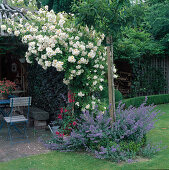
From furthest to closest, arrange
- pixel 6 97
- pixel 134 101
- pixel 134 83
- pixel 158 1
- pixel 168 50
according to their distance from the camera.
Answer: pixel 158 1 → pixel 168 50 → pixel 134 83 → pixel 134 101 → pixel 6 97

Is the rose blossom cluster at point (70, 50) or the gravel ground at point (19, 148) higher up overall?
the rose blossom cluster at point (70, 50)

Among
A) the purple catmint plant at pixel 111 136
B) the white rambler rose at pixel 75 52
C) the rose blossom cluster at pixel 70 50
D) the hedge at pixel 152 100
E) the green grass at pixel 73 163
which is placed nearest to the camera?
the green grass at pixel 73 163

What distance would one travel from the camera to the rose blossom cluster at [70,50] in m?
4.50

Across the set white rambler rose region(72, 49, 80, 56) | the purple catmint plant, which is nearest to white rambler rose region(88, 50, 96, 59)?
white rambler rose region(72, 49, 80, 56)

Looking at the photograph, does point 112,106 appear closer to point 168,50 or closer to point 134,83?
point 134,83

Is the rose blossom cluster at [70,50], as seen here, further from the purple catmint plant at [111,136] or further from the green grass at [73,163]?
the green grass at [73,163]

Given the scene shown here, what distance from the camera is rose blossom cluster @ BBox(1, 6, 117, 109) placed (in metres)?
4.50

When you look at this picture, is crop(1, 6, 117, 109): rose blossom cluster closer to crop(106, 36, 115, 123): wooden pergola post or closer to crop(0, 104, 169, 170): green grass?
crop(106, 36, 115, 123): wooden pergola post

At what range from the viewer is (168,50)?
36.4ft

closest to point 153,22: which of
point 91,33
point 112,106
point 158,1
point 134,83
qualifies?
point 158,1

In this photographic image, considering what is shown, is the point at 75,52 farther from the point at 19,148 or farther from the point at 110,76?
the point at 19,148

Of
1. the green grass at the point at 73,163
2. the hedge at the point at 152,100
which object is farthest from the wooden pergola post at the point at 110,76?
the hedge at the point at 152,100

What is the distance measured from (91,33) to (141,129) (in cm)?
211

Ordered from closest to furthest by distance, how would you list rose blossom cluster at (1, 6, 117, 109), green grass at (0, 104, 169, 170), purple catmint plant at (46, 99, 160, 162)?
green grass at (0, 104, 169, 170)
purple catmint plant at (46, 99, 160, 162)
rose blossom cluster at (1, 6, 117, 109)
